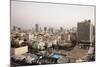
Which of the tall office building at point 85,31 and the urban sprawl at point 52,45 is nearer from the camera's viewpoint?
the urban sprawl at point 52,45

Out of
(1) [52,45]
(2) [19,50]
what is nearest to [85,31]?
(1) [52,45]

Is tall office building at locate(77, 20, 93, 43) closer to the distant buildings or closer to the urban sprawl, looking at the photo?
the urban sprawl

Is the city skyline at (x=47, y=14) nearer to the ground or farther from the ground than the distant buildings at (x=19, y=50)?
farther from the ground

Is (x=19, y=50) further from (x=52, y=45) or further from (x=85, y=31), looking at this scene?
(x=85, y=31)

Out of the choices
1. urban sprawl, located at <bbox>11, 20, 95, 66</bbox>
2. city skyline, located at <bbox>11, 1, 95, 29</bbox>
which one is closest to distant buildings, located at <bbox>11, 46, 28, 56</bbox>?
urban sprawl, located at <bbox>11, 20, 95, 66</bbox>

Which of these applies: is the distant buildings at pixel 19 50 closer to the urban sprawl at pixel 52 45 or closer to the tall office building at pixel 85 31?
the urban sprawl at pixel 52 45

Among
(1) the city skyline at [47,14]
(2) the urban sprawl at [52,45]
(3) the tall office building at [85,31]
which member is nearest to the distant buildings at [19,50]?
(2) the urban sprawl at [52,45]
